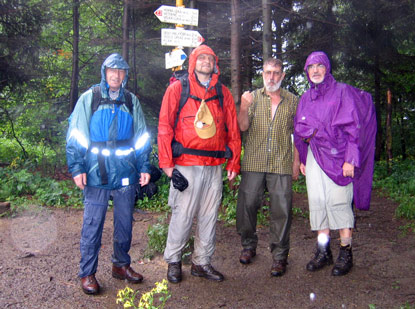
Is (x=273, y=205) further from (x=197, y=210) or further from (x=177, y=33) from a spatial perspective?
(x=177, y=33)

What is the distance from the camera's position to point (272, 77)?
14.0ft

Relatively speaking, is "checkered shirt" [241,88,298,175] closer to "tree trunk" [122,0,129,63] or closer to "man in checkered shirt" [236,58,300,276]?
"man in checkered shirt" [236,58,300,276]

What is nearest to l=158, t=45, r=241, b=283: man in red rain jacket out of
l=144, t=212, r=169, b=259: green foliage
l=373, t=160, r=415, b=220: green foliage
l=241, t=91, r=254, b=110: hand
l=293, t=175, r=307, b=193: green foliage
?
l=241, t=91, r=254, b=110: hand

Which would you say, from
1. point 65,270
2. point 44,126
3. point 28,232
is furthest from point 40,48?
point 65,270

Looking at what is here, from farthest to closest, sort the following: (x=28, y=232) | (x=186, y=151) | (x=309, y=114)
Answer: (x=28, y=232)
(x=309, y=114)
(x=186, y=151)

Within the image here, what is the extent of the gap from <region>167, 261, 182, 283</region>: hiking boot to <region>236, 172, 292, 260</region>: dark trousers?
0.89 m

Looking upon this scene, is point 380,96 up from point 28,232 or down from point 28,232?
up

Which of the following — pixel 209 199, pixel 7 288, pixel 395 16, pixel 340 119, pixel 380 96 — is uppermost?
pixel 395 16

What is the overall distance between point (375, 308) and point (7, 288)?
3.53 m

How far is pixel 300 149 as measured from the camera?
14.4 feet

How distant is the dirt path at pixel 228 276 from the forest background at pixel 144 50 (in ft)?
16.4

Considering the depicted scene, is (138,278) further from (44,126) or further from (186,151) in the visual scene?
(44,126)

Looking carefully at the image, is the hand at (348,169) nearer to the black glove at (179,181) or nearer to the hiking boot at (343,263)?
the hiking boot at (343,263)

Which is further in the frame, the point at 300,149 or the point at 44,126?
the point at 44,126
